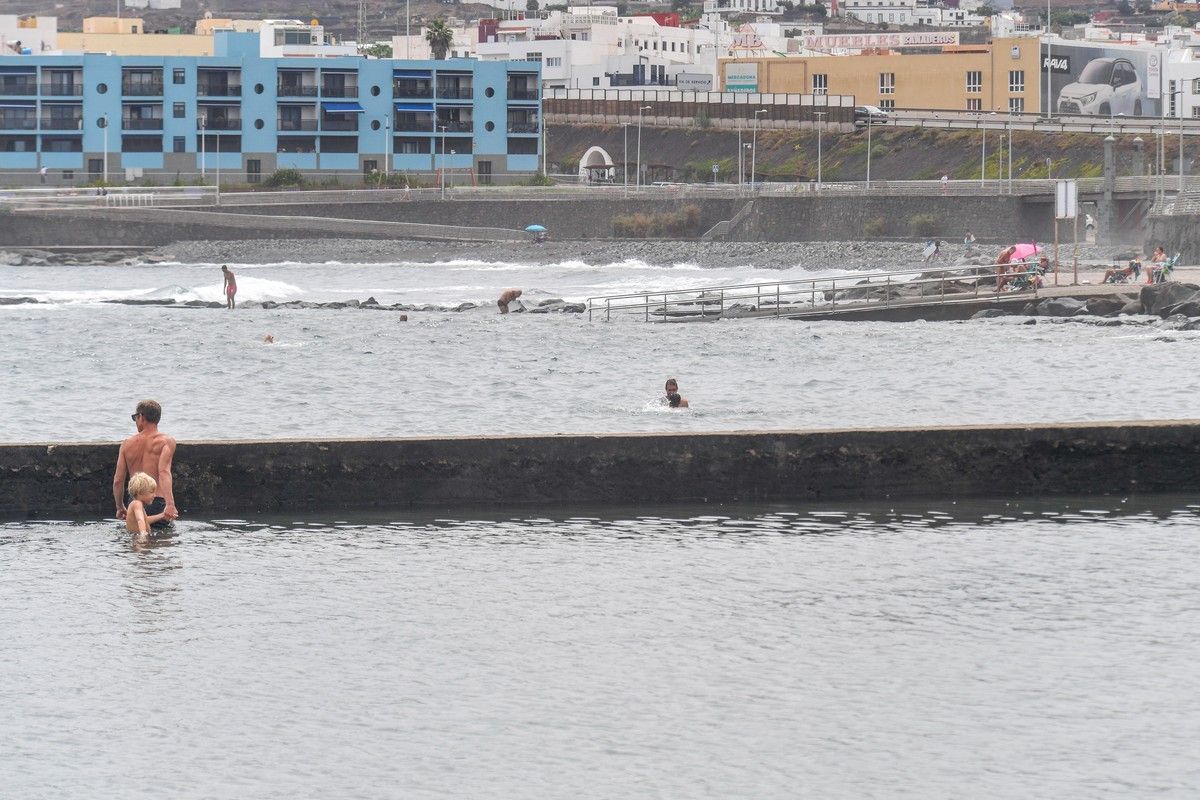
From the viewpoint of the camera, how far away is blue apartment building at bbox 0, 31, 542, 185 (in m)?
95.9

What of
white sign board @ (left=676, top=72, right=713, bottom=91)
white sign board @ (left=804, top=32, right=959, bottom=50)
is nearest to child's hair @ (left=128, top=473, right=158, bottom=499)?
white sign board @ (left=676, top=72, right=713, bottom=91)

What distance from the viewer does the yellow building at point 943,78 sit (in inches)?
4742

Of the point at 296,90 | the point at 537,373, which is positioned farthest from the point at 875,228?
the point at 537,373

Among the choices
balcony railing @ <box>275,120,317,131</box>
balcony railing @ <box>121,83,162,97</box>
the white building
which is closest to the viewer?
balcony railing @ <box>121,83,162,97</box>

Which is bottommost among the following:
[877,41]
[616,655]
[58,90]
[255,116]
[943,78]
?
[616,655]

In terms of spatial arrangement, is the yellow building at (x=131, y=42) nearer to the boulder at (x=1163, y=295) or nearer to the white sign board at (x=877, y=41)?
the white sign board at (x=877, y=41)

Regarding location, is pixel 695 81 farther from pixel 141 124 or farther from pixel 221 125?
pixel 141 124

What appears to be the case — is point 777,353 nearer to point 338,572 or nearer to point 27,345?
point 27,345

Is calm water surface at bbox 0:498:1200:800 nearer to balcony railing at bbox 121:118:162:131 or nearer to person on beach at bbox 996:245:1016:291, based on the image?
person on beach at bbox 996:245:1016:291

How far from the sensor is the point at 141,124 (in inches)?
3824

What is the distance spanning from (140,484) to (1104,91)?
117 metres

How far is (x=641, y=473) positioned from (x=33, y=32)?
117m

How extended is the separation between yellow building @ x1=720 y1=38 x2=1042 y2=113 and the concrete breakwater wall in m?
100

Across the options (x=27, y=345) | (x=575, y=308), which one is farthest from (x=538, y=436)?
(x=575, y=308)
